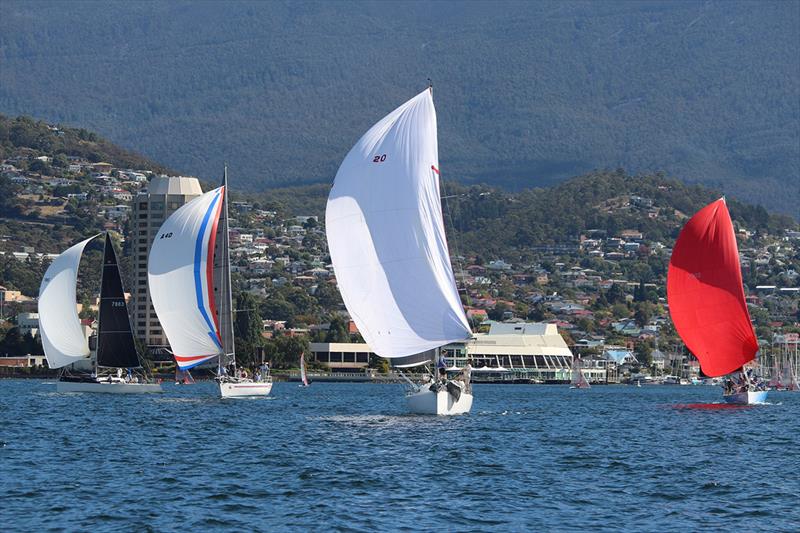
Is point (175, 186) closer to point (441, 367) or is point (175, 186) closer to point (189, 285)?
point (189, 285)

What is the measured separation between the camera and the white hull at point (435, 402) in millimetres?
57156

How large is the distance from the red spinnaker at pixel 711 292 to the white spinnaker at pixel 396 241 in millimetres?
21282

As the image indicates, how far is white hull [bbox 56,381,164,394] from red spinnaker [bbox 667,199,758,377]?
91.5 feet

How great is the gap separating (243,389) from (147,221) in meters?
113

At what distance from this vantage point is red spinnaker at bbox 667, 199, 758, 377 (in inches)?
2844

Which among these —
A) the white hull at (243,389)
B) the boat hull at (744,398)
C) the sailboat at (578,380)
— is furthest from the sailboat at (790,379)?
the white hull at (243,389)

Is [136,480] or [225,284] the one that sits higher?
[225,284]

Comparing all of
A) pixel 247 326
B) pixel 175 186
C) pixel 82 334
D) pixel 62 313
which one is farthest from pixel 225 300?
pixel 175 186

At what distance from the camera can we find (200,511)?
3356 centimetres

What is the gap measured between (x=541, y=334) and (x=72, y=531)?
15044cm

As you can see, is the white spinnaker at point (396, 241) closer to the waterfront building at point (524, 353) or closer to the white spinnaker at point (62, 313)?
the white spinnaker at point (62, 313)

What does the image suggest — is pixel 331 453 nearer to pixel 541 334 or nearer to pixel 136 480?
pixel 136 480

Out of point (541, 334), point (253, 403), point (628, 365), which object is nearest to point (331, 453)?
point (253, 403)

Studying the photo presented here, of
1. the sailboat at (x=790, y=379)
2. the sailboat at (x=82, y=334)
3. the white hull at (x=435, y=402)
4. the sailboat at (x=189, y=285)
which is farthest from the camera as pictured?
the sailboat at (x=790, y=379)
